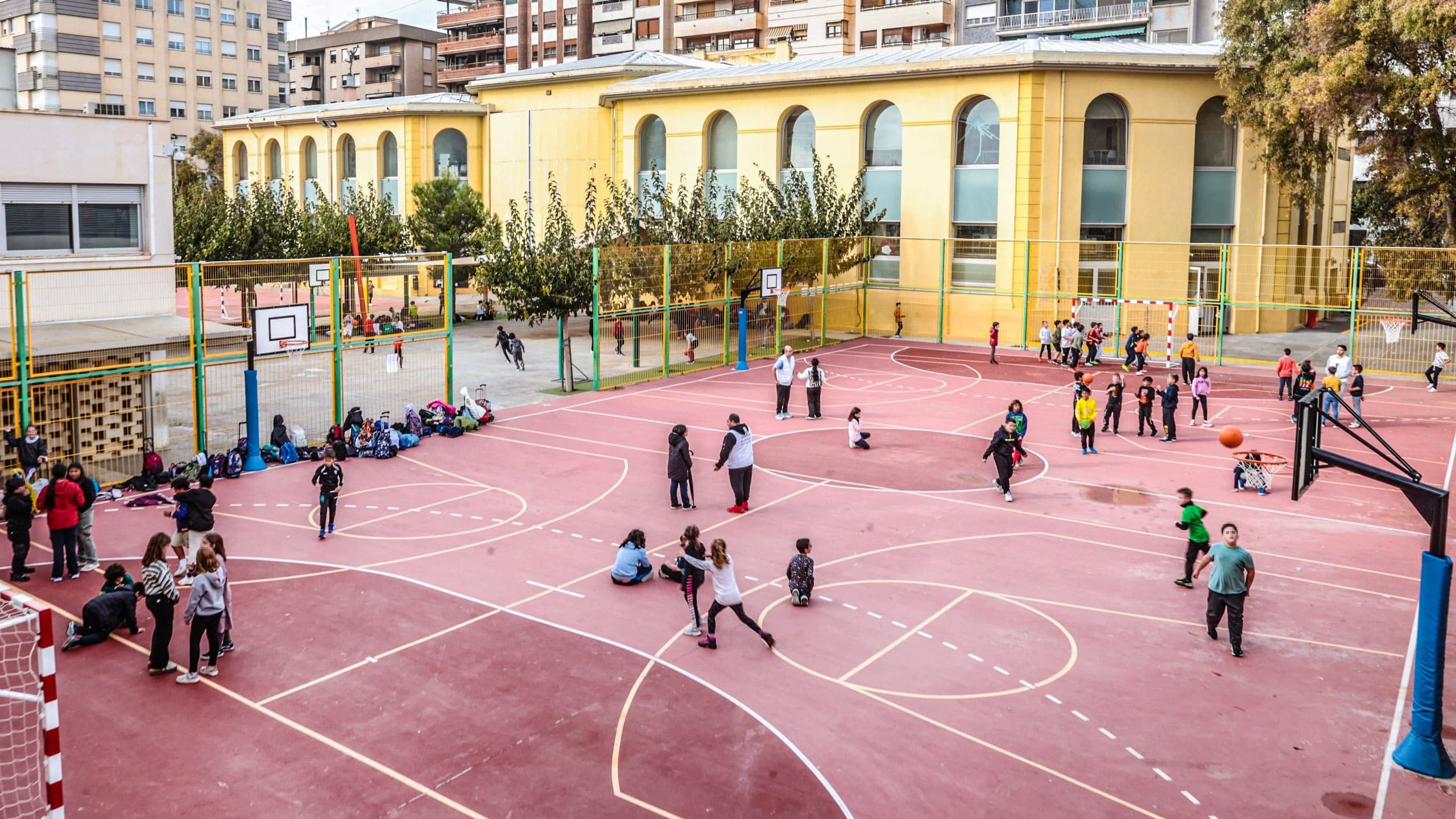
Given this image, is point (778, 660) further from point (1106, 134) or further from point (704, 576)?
point (1106, 134)

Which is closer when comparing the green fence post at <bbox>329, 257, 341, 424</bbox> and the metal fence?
the metal fence

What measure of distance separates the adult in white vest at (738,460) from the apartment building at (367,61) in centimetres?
9838

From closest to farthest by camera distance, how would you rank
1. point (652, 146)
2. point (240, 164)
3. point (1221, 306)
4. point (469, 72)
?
point (1221, 306)
point (652, 146)
point (240, 164)
point (469, 72)

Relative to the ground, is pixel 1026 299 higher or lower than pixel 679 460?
higher

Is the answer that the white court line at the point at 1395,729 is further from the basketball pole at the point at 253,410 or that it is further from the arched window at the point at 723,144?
the arched window at the point at 723,144

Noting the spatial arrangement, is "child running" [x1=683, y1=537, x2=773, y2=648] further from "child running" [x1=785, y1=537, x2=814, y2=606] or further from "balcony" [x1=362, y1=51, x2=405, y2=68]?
"balcony" [x1=362, y1=51, x2=405, y2=68]

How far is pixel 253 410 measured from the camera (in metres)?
23.2

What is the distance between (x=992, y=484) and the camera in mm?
22453

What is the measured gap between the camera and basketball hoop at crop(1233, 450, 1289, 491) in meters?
22.0

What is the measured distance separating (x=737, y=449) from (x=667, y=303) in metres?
15.0

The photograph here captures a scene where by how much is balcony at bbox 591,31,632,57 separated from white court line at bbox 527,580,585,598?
88489 millimetres

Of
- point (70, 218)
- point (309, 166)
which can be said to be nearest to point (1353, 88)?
point (70, 218)

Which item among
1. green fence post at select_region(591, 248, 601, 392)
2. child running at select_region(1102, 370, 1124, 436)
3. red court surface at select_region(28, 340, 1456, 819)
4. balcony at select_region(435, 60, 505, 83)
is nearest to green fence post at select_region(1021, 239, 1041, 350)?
child running at select_region(1102, 370, 1124, 436)

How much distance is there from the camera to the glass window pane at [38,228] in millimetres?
23875
